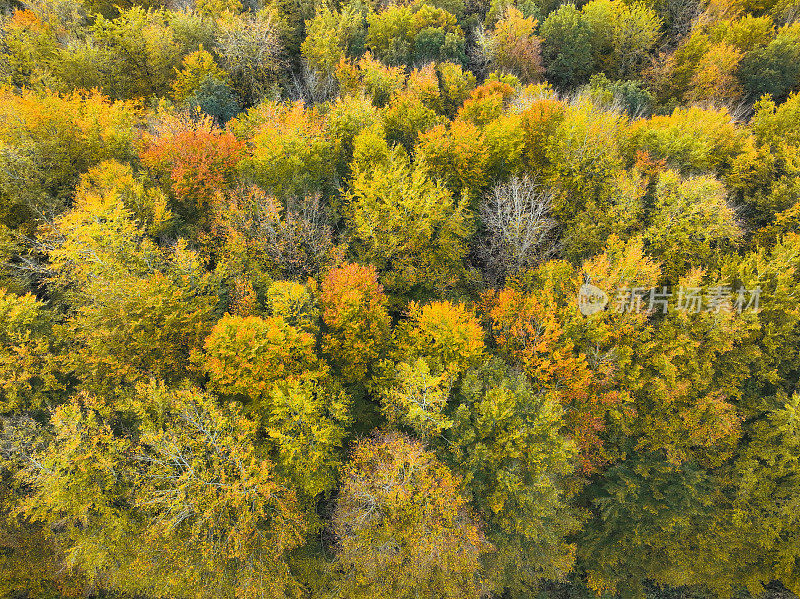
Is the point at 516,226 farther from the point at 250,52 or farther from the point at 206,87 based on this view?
the point at 250,52

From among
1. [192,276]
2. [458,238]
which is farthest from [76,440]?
[458,238]

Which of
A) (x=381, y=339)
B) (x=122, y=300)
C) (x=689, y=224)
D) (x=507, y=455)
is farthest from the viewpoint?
(x=689, y=224)

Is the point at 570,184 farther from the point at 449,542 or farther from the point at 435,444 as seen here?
the point at 449,542

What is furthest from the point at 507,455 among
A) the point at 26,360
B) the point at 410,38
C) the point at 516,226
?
the point at 410,38

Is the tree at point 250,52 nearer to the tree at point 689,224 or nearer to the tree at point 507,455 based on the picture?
the tree at point 507,455

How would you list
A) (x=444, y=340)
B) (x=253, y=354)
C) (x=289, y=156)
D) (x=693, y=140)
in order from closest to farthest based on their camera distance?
(x=253, y=354) → (x=444, y=340) → (x=289, y=156) → (x=693, y=140)

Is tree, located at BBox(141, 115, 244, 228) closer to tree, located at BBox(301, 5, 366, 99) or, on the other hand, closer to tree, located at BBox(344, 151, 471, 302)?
tree, located at BBox(344, 151, 471, 302)
